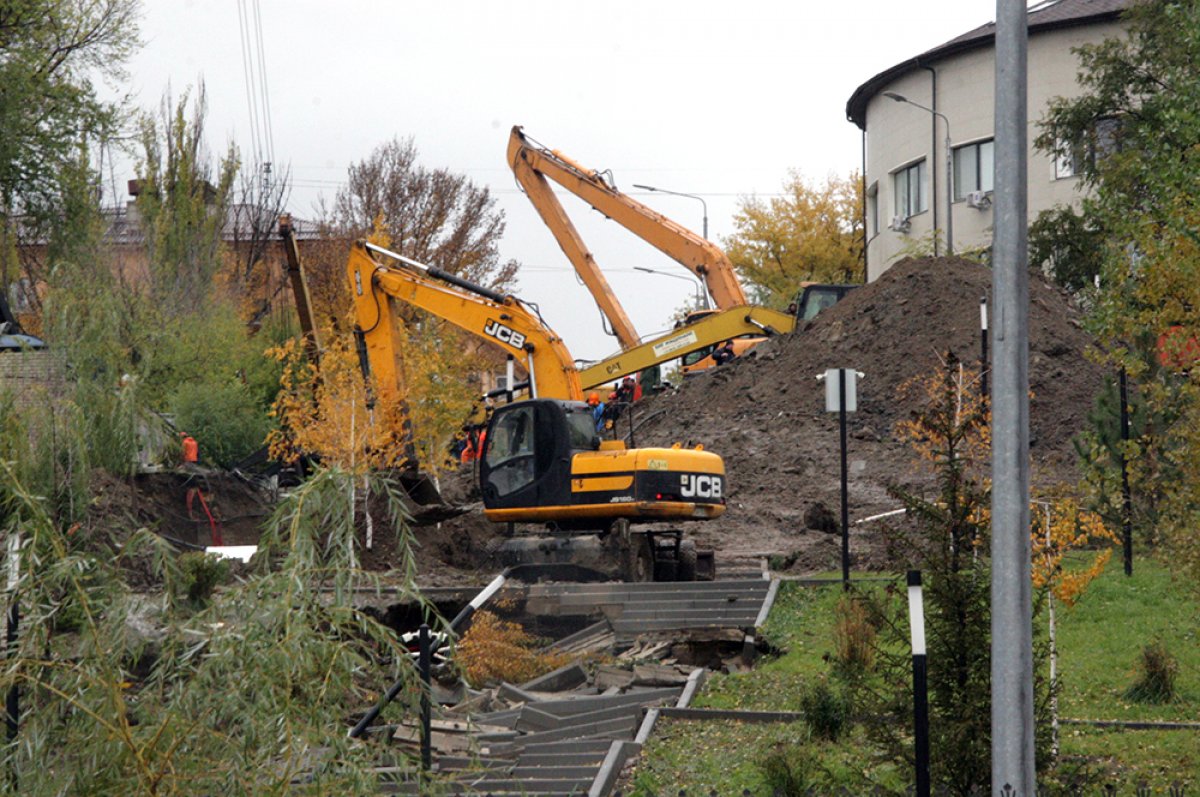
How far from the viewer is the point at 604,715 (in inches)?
608

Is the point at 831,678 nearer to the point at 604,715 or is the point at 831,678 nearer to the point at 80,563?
the point at 604,715

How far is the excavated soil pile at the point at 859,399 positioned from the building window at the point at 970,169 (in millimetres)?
7793

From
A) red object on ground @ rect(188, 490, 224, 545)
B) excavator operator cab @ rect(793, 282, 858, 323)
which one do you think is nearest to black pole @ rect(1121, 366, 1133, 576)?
red object on ground @ rect(188, 490, 224, 545)

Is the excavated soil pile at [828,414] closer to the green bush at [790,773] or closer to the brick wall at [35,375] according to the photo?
the brick wall at [35,375]

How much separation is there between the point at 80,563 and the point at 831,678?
936 cm

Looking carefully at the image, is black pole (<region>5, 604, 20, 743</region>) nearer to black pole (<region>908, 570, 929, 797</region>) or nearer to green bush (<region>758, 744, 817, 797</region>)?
black pole (<region>908, 570, 929, 797</region>)

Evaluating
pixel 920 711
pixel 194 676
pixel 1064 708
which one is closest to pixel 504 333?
pixel 1064 708

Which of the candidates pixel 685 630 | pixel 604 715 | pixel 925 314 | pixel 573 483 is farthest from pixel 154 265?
pixel 604 715

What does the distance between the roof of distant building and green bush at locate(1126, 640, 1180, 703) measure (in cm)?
3209

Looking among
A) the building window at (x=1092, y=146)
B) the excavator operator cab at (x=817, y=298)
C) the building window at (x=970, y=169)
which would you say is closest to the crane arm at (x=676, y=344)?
the excavator operator cab at (x=817, y=298)

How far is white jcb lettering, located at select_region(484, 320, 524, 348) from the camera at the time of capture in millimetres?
25656

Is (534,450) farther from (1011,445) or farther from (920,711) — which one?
(1011,445)

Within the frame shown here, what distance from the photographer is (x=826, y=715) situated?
13.4 m

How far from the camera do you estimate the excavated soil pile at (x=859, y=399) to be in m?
30.3
